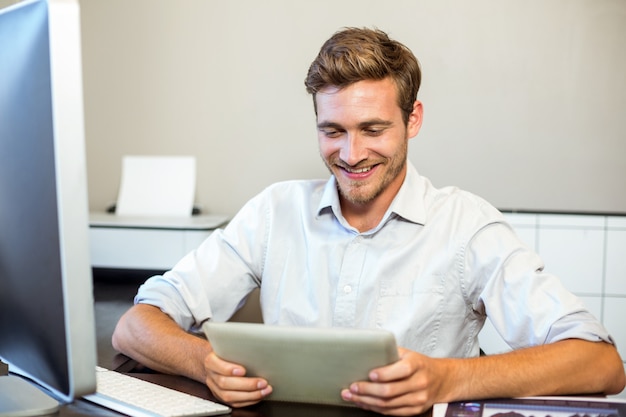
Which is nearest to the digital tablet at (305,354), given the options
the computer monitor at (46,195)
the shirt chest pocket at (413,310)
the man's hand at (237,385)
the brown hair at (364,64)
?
the man's hand at (237,385)

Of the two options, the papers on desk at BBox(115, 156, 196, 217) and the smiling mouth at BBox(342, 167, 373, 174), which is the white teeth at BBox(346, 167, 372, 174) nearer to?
the smiling mouth at BBox(342, 167, 373, 174)

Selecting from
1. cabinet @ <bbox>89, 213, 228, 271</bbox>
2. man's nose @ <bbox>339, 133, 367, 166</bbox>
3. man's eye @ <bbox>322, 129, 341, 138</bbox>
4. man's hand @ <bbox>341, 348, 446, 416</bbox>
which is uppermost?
man's eye @ <bbox>322, 129, 341, 138</bbox>

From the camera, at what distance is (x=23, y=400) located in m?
0.96

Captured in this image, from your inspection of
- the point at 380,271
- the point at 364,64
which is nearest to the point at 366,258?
the point at 380,271

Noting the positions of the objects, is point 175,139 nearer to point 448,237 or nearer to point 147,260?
point 147,260

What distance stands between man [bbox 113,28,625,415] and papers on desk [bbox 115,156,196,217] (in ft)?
4.68

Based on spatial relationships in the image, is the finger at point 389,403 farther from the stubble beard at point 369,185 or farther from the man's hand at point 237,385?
the stubble beard at point 369,185

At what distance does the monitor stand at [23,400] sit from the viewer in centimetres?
93

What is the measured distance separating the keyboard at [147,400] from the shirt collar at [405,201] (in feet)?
1.87

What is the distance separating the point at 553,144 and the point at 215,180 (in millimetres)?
1414

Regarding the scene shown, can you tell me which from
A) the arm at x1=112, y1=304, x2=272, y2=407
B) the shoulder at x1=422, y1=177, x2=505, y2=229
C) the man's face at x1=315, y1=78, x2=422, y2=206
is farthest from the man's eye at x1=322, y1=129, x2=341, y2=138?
the arm at x1=112, y1=304, x2=272, y2=407

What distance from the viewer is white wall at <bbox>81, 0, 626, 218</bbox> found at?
2.86 metres

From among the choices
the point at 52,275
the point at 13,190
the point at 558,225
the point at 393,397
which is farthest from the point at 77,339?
the point at 558,225

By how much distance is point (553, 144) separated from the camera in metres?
2.89
